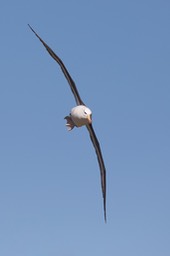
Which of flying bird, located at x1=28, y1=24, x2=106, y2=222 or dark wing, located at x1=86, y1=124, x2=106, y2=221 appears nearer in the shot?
flying bird, located at x1=28, y1=24, x2=106, y2=222

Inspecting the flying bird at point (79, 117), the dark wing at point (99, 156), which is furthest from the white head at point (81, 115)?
the dark wing at point (99, 156)

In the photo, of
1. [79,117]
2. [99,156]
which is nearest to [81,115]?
[79,117]

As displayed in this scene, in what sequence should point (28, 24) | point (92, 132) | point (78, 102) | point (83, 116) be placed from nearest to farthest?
point (28, 24) < point (83, 116) < point (78, 102) < point (92, 132)

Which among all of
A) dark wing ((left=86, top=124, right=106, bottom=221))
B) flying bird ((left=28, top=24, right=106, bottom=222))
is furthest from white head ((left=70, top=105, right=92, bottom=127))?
dark wing ((left=86, top=124, right=106, bottom=221))

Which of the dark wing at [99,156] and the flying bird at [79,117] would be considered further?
the dark wing at [99,156]

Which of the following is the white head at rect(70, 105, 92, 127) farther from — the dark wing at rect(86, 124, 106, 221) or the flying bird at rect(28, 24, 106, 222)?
the dark wing at rect(86, 124, 106, 221)

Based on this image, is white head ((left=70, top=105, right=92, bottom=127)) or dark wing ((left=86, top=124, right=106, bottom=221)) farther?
dark wing ((left=86, top=124, right=106, bottom=221))

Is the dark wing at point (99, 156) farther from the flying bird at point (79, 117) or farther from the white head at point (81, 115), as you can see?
the white head at point (81, 115)

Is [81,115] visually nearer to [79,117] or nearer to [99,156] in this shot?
[79,117]

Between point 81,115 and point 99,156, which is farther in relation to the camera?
point 99,156

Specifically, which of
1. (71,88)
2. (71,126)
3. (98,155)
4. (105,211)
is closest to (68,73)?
(71,88)

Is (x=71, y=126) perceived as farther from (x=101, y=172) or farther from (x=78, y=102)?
(x=101, y=172)

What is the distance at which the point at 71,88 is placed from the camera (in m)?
28.4

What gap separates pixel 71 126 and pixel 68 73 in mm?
2468
